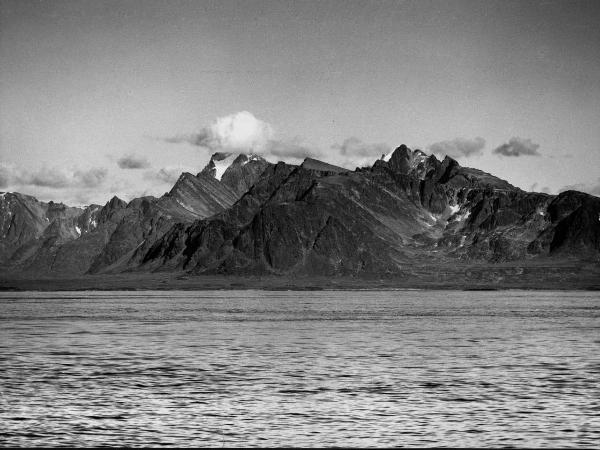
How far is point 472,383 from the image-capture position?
55.1 m

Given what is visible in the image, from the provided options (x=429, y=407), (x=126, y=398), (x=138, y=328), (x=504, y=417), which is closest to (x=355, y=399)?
(x=429, y=407)

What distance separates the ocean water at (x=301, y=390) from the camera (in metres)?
37.8

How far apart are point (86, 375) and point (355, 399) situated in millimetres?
22231

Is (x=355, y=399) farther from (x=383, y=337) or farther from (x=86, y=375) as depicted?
(x=383, y=337)

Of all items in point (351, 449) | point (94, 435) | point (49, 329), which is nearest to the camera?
point (351, 449)

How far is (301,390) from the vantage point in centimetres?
5175

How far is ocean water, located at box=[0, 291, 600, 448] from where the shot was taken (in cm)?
3778

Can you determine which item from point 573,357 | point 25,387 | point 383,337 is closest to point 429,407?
point 25,387

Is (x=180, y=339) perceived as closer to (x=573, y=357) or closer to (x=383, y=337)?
(x=383, y=337)

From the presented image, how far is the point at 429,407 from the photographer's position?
45.2m

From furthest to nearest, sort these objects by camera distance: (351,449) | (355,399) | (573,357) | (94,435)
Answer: (573,357) < (355,399) < (94,435) < (351,449)

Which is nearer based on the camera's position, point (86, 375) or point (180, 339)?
point (86, 375)

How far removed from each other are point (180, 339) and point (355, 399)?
48641 millimetres

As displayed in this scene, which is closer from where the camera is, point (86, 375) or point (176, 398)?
point (176, 398)
